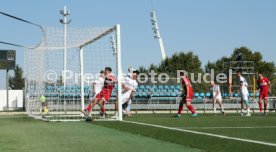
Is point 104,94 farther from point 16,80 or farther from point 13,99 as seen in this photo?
point 16,80

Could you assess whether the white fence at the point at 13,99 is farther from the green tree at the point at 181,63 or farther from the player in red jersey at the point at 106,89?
the player in red jersey at the point at 106,89

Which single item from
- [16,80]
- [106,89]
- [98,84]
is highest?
[16,80]

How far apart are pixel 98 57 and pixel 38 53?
2652mm

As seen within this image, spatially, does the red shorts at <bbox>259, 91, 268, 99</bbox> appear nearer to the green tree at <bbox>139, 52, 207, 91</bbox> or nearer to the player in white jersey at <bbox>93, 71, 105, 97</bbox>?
the player in white jersey at <bbox>93, 71, 105, 97</bbox>

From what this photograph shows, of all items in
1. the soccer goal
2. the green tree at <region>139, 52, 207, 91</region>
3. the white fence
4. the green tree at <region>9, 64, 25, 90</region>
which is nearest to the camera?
the soccer goal

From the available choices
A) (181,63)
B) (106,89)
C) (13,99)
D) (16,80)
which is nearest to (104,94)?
(106,89)

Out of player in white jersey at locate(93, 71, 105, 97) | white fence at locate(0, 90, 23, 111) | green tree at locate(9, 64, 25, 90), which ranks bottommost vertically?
A: white fence at locate(0, 90, 23, 111)

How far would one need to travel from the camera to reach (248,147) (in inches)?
271

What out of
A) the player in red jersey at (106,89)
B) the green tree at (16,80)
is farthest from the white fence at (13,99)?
the green tree at (16,80)

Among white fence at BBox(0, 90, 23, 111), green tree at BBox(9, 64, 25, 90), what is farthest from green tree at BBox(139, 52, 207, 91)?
green tree at BBox(9, 64, 25, 90)

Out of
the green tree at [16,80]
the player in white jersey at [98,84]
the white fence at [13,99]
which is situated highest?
the green tree at [16,80]

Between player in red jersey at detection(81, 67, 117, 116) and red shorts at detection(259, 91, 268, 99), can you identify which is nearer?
player in red jersey at detection(81, 67, 117, 116)

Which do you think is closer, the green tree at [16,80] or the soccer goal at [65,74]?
the soccer goal at [65,74]

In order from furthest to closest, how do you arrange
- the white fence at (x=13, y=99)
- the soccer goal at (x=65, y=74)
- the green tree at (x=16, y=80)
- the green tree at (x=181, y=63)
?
1. the green tree at (x=16, y=80)
2. the green tree at (x=181, y=63)
3. the white fence at (x=13, y=99)
4. the soccer goal at (x=65, y=74)
